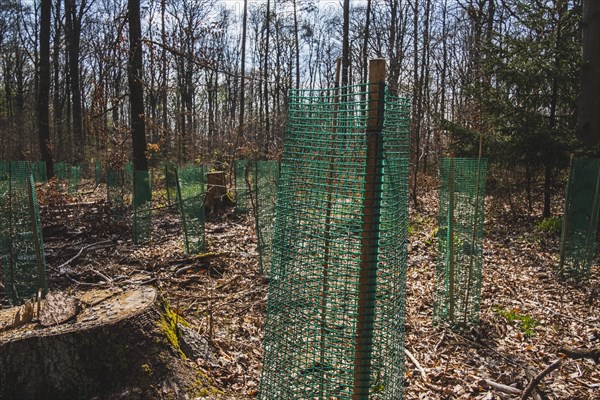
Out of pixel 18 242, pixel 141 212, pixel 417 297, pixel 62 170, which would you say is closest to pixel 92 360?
pixel 18 242

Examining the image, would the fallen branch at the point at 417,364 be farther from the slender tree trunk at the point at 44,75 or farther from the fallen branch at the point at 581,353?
the slender tree trunk at the point at 44,75

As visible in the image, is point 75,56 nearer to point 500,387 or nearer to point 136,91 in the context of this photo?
point 136,91

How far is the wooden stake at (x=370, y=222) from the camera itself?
2047 millimetres

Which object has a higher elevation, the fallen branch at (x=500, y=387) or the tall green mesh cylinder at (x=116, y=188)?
the tall green mesh cylinder at (x=116, y=188)

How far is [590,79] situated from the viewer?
9.24 meters

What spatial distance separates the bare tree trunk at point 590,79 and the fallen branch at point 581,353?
6.51 m

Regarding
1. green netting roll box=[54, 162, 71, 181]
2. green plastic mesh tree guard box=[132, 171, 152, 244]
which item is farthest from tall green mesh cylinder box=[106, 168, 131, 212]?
green netting roll box=[54, 162, 71, 181]

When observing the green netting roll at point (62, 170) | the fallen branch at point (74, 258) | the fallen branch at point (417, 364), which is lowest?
the fallen branch at point (417, 364)

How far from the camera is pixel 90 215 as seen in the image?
32.0 ft

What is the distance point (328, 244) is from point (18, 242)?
474cm

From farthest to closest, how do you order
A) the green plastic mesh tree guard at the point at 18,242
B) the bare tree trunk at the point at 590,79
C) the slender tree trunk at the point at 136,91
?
1. the slender tree trunk at the point at 136,91
2. the bare tree trunk at the point at 590,79
3. the green plastic mesh tree guard at the point at 18,242

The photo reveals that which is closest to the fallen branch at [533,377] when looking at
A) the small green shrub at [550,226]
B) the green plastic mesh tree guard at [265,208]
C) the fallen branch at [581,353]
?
the fallen branch at [581,353]

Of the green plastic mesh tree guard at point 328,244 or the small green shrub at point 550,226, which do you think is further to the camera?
the small green shrub at point 550,226

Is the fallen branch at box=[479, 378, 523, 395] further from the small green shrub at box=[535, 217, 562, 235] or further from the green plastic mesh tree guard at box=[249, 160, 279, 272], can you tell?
the small green shrub at box=[535, 217, 562, 235]
